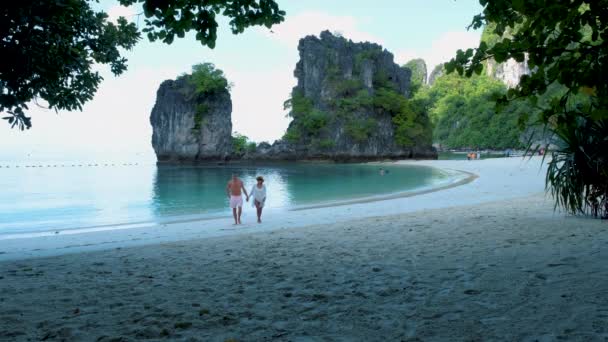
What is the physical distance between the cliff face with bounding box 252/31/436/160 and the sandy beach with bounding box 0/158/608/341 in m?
66.8

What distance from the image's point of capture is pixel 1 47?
495 centimetres

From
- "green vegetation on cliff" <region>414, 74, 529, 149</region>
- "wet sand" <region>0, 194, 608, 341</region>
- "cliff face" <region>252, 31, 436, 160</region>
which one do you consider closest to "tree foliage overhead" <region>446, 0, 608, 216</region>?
"wet sand" <region>0, 194, 608, 341</region>

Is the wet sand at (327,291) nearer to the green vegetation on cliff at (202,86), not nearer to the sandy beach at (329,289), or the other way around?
the sandy beach at (329,289)

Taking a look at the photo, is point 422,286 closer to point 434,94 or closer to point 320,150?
point 320,150

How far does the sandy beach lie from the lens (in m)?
3.28

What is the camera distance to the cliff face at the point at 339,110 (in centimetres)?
7438

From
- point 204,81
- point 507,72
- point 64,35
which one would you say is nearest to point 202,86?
point 204,81

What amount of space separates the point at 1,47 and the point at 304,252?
439 cm

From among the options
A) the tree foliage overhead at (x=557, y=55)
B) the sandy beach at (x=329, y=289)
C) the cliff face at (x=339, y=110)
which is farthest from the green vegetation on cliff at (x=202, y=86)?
the tree foliage overhead at (x=557, y=55)

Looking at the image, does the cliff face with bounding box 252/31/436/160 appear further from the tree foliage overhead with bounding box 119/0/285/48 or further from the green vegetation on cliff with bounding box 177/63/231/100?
the tree foliage overhead with bounding box 119/0/285/48

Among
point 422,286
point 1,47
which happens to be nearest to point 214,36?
point 1,47

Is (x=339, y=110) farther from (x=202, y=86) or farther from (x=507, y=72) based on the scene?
(x=507, y=72)

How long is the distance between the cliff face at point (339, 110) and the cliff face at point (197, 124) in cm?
685

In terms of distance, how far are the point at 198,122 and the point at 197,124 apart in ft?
1.23
